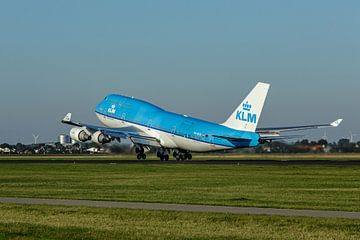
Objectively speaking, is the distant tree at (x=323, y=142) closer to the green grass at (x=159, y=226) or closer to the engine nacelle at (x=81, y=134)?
the engine nacelle at (x=81, y=134)

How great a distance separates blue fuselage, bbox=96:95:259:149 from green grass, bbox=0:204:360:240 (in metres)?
55.6

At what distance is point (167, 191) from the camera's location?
44.4 meters

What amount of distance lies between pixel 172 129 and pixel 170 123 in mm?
1652

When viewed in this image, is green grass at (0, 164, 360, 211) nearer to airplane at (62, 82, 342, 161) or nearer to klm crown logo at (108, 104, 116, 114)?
airplane at (62, 82, 342, 161)

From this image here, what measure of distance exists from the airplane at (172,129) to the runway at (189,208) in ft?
163

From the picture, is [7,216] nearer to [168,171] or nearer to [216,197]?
[216,197]

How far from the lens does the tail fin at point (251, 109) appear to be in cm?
8631

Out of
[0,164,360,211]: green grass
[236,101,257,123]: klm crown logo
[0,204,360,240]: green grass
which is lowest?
[0,204,360,240]: green grass

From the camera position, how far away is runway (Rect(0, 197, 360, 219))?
3114 cm

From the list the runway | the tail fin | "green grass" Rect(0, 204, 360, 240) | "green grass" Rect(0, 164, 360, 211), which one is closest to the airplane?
the tail fin

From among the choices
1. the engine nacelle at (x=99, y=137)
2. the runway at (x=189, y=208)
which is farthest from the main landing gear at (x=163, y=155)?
the runway at (x=189, y=208)

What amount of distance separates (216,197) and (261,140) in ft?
161

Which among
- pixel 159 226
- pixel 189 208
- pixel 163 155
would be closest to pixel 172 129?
pixel 163 155

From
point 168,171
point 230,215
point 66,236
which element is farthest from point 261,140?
point 66,236
